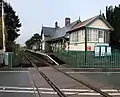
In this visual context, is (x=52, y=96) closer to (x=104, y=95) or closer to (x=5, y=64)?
(x=104, y=95)

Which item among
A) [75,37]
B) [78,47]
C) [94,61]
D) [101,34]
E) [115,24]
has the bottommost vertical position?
[94,61]

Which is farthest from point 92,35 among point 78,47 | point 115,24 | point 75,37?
point 115,24

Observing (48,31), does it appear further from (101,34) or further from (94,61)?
(94,61)

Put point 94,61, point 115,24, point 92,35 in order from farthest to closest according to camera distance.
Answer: point 115,24
point 92,35
point 94,61

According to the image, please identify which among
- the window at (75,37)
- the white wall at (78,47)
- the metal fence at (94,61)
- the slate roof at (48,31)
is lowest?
the metal fence at (94,61)

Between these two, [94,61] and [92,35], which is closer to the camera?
[94,61]

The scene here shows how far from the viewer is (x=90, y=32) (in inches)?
1326

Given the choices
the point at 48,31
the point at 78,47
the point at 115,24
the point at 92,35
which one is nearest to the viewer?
the point at 92,35

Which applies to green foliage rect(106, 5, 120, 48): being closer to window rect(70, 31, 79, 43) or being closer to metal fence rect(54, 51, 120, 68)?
window rect(70, 31, 79, 43)

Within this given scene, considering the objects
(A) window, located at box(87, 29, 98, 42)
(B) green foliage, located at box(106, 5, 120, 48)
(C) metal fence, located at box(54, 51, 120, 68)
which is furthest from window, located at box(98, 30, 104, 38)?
(B) green foliage, located at box(106, 5, 120, 48)

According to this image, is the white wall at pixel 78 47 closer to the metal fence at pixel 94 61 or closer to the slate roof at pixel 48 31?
the metal fence at pixel 94 61

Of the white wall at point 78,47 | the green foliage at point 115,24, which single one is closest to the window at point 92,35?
the white wall at point 78,47

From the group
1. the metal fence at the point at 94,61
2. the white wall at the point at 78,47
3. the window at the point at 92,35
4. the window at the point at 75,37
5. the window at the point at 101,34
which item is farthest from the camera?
the window at the point at 75,37

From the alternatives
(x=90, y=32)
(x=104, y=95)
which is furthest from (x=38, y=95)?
(x=90, y=32)
